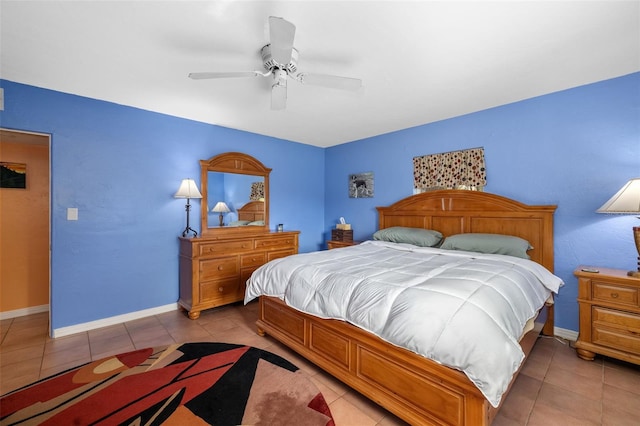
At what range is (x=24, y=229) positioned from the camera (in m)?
3.33

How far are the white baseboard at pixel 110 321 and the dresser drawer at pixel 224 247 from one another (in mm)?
902

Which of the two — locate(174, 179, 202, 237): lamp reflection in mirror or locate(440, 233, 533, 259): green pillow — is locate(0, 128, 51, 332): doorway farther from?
locate(440, 233, 533, 259): green pillow

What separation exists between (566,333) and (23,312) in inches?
242

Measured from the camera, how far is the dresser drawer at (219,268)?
130 inches

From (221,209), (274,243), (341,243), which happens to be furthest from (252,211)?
(341,243)

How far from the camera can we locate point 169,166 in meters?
3.46

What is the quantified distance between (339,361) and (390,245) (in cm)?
172

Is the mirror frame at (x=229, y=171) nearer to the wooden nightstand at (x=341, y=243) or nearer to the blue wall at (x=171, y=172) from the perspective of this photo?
the blue wall at (x=171, y=172)

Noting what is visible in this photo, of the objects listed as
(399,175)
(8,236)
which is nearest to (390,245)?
(399,175)

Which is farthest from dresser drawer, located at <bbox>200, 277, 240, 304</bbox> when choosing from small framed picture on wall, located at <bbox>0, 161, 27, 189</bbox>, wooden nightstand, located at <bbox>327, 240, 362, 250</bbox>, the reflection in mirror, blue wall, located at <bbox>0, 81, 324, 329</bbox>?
small framed picture on wall, located at <bbox>0, 161, 27, 189</bbox>

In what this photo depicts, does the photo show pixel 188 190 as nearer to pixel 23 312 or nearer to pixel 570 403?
pixel 23 312

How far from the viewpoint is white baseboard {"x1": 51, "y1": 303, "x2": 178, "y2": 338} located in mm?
→ 2789

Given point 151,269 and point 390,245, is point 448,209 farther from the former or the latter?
point 151,269

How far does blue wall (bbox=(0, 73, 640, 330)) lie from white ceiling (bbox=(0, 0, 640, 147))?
21cm
